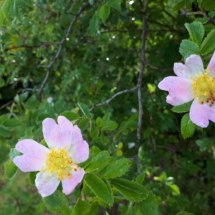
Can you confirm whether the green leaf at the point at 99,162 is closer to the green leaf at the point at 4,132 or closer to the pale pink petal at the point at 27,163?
the pale pink petal at the point at 27,163

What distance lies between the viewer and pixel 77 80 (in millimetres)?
1739

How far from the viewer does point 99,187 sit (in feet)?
1.99

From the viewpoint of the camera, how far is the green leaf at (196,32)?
68 cm

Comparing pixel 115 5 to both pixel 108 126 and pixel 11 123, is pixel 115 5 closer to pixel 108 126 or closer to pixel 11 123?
pixel 108 126

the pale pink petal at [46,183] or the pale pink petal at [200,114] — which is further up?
the pale pink petal at [200,114]

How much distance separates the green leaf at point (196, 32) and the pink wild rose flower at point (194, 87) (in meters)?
0.06

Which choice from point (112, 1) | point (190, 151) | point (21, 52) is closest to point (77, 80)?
point (21, 52)

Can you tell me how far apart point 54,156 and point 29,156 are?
0.07 meters

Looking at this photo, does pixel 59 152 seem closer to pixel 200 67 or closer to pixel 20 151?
pixel 20 151

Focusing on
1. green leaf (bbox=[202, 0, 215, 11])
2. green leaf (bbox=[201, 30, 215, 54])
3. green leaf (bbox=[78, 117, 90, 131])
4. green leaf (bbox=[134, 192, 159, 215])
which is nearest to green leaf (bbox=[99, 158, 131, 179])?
green leaf (bbox=[134, 192, 159, 215])

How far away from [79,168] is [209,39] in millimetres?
462

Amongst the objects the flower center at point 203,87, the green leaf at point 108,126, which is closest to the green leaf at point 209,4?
the flower center at point 203,87

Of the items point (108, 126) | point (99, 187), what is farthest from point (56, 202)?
point (108, 126)

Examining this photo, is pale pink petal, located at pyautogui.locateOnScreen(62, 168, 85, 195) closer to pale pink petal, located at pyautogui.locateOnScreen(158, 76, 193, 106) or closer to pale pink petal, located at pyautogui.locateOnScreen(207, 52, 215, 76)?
pale pink petal, located at pyautogui.locateOnScreen(158, 76, 193, 106)
